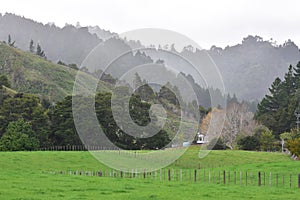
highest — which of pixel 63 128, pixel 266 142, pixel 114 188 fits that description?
pixel 63 128

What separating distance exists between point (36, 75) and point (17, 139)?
78.7 meters

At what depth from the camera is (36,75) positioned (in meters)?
131

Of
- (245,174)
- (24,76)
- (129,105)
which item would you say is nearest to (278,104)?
(129,105)

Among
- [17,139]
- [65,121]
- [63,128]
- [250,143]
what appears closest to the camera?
[17,139]

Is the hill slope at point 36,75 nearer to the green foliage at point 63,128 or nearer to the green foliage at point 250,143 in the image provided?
the green foliage at point 63,128

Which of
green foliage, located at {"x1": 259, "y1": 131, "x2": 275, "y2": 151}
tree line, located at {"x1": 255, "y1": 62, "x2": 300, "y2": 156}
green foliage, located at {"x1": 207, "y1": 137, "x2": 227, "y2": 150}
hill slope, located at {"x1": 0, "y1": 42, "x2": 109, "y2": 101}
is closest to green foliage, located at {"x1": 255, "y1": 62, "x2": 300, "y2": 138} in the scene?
tree line, located at {"x1": 255, "y1": 62, "x2": 300, "y2": 156}

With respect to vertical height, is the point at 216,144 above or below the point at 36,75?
below

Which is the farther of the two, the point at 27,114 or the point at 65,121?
the point at 27,114

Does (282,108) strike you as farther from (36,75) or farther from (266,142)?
(36,75)

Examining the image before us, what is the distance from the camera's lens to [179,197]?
21.4m

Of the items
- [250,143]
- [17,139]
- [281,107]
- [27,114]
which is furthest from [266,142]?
[17,139]

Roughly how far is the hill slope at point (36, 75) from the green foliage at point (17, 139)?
56.3m

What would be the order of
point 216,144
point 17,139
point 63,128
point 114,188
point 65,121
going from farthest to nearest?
point 216,144 → point 65,121 → point 63,128 → point 17,139 → point 114,188

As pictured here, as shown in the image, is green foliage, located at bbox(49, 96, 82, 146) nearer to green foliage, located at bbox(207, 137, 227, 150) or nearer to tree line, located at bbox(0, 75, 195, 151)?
tree line, located at bbox(0, 75, 195, 151)
